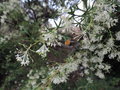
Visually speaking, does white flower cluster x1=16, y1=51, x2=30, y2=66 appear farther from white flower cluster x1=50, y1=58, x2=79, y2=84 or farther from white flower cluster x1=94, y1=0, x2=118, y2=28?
white flower cluster x1=94, y1=0, x2=118, y2=28

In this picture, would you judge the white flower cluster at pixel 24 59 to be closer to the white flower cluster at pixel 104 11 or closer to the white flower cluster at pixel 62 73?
the white flower cluster at pixel 62 73

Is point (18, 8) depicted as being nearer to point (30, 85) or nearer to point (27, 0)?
point (27, 0)

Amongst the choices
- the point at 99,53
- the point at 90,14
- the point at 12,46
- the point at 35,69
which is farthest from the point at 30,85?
the point at 90,14

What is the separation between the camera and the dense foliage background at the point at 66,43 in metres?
2.68

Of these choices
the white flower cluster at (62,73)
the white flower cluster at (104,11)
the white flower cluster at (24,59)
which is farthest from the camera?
the white flower cluster at (62,73)

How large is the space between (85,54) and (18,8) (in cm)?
338

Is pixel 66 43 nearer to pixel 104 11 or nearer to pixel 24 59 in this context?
pixel 104 11

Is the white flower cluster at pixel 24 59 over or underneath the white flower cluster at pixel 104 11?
underneath

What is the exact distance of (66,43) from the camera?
195 inches

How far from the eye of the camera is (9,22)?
688cm

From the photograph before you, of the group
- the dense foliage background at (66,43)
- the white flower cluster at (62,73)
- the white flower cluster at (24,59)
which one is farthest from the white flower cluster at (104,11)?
the white flower cluster at (24,59)

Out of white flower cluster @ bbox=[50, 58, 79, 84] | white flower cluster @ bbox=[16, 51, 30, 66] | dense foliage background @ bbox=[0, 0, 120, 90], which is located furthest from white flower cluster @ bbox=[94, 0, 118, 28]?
white flower cluster @ bbox=[16, 51, 30, 66]

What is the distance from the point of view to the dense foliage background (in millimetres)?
2676

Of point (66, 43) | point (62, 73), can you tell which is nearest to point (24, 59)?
point (62, 73)
